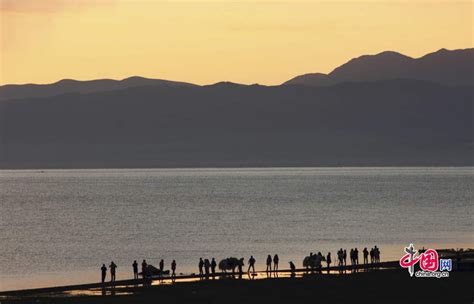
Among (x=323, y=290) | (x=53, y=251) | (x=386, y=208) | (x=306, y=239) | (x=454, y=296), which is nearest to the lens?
(x=454, y=296)

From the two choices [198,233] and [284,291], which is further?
[198,233]

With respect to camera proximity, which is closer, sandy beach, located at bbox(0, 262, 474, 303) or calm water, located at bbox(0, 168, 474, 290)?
sandy beach, located at bbox(0, 262, 474, 303)

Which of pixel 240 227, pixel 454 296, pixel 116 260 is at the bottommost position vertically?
pixel 454 296

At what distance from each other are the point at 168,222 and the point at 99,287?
3619 inches

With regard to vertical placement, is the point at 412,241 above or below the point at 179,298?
above

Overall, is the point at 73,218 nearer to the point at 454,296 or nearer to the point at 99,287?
the point at 99,287

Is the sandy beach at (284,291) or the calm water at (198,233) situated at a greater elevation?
the calm water at (198,233)

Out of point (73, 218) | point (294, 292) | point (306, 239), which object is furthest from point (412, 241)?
point (73, 218)

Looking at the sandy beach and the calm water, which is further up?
the calm water

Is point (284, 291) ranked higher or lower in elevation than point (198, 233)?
lower

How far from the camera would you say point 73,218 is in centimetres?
16925

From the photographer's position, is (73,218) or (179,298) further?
(73,218)

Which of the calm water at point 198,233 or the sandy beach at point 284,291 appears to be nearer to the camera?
the sandy beach at point 284,291

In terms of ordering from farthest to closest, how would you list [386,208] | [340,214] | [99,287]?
[386,208] → [340,214] → [99,287]
